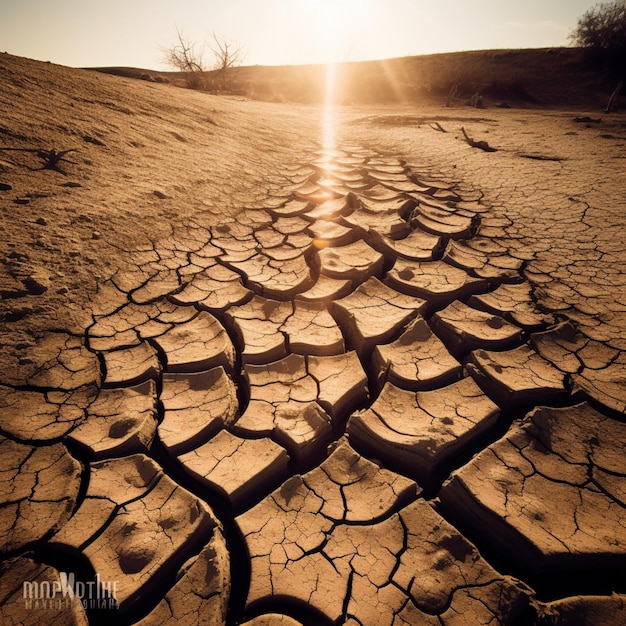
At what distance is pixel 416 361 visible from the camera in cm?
115

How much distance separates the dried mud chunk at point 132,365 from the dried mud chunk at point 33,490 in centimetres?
26

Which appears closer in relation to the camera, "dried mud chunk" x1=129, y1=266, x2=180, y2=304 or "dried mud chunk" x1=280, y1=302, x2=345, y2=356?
"dried mud chunk" x1=280, y1=302, x2=345, y2=356

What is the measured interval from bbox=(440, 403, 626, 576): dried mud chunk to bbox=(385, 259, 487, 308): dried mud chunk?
62 centimetres

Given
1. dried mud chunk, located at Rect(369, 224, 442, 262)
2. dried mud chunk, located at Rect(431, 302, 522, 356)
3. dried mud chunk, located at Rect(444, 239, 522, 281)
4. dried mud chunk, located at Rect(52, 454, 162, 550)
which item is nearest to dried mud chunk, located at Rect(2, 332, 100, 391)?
dried mud chunk, located at Rect(52, 454, 162, 550)

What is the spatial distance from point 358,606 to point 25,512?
2.62ft

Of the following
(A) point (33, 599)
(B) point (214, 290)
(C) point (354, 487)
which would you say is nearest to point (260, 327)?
(B) point (214, 290)

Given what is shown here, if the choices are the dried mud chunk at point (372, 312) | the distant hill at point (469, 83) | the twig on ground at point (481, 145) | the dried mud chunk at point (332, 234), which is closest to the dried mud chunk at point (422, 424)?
the dried mud chunk at point (372, 312)

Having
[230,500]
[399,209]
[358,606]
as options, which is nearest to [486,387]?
[358,606]

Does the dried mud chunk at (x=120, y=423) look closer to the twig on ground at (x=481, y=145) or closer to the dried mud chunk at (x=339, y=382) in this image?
the dried mud chunk at (x=339, y=382)

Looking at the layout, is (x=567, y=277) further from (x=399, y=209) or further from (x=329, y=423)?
(x=329, y=423)

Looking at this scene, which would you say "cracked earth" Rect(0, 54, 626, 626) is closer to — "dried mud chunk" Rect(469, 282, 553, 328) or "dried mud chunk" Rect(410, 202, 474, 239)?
"dried mud chunk" Rect(469, 282, 553, 328)

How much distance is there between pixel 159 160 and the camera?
237cm

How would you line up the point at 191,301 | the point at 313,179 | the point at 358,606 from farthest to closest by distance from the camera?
1. the point at 313,179
2. the point at 191,301
3. the point at 358,606

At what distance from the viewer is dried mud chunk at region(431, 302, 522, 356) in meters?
1.20
